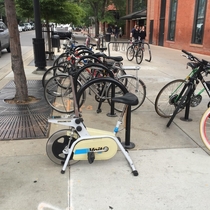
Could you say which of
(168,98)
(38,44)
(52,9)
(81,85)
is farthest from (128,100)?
(52,9)

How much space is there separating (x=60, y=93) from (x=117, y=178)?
290 centimetres

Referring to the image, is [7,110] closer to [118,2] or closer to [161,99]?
[161,99]

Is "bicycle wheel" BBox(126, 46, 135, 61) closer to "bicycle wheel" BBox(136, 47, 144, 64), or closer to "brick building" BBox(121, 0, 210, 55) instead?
"bicycle wheel" BBox(136, 47, 144, 64)

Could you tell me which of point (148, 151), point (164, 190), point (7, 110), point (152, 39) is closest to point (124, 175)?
point (164, 190)

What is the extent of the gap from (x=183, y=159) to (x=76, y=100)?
1582mm

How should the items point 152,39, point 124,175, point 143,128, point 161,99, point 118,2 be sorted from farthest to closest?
point 118,2 < point 152,39 < point 161,99 < point 143,128 < point 124,175

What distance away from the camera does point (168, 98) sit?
470cm

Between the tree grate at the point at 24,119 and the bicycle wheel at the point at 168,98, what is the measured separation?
6.85 feet

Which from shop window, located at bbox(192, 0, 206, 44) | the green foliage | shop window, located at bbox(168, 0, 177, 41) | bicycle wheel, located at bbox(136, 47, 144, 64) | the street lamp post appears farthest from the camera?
shop window, located at bbox(168, 0, 177, 41)

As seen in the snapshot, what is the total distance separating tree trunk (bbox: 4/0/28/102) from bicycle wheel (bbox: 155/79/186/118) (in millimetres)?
2813

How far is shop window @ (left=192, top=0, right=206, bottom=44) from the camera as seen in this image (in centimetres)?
1454

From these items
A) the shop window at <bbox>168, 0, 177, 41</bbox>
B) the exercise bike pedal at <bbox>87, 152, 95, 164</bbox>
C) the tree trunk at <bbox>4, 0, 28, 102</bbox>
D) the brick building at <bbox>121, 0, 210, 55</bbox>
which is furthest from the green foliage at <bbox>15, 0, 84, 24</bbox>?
the shop window at <bbox>168, 0, 177, 41</bbox>

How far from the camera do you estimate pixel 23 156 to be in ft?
10.8

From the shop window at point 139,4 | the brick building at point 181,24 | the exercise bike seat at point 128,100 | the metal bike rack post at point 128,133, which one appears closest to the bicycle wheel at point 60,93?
the metal bike rack post at point 128,133
